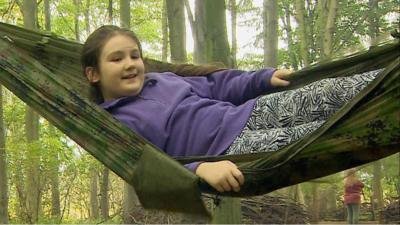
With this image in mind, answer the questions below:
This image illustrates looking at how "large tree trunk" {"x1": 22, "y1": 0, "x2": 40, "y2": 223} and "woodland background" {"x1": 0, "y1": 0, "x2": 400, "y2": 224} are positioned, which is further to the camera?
"large tree trunk" {"x1": 22, "y1": 0, "x2": 40, "y2": 223}

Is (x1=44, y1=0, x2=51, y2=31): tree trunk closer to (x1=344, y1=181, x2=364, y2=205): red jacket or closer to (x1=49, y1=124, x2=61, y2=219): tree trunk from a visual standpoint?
(x1=49, y1=124, x2=61, y2=219): tree trunk

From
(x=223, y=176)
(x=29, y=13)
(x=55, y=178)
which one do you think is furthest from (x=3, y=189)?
(x=223, y=176)

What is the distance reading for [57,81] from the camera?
163 centimetres

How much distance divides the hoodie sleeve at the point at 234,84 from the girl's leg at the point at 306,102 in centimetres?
13

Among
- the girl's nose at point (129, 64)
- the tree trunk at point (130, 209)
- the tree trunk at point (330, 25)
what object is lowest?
the tree trunk at point (130, 209)

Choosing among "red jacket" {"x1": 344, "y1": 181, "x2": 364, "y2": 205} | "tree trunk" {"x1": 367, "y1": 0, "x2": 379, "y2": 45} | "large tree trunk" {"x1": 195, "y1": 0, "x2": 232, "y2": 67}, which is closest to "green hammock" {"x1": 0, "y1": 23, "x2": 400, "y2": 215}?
"large tree trunk" {"x1": 195, "y1": 0, "x2": 232, "y2": 67}

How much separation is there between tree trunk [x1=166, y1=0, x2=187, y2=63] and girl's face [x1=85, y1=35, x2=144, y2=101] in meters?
3.08

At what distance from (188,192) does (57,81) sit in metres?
0.59

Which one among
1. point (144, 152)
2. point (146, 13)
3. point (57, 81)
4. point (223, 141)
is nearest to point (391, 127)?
point (223, 141)

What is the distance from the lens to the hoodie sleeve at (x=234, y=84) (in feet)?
5.28

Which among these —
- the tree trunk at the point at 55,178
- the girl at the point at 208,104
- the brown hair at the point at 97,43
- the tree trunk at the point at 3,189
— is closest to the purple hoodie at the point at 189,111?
the girl at the point at 208,104

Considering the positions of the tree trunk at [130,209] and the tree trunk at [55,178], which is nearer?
the tree trunk at [130,209]

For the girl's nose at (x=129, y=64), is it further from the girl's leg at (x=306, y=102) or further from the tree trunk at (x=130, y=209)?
the tree trunk at (x=130, y=209)

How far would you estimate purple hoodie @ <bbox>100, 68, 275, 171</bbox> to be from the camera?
4.69 feet
